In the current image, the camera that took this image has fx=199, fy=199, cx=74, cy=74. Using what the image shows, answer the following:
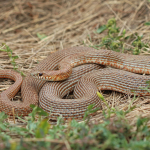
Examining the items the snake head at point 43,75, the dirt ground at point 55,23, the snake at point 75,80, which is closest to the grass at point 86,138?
the snake at point 75,80

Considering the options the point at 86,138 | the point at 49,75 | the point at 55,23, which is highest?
the point at 55,23

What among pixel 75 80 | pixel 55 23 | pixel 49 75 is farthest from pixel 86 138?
pixel 55 23

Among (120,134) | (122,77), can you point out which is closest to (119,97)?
(122,77)

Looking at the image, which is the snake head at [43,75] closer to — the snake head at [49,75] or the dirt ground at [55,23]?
the snake head at [49,75]

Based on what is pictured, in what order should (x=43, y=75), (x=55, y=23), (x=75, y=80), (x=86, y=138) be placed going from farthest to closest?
(x=55, y=23)
(x=75, y=80)
(x=43, y=75)
(x=86, y=138)

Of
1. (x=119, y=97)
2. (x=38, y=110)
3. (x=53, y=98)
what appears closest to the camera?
(x=38, y=110)

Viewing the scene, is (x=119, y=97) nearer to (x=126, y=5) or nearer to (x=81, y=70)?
(x=81, y=70)

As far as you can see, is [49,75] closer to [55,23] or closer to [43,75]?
[43,75]

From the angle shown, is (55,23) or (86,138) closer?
(86,138)
